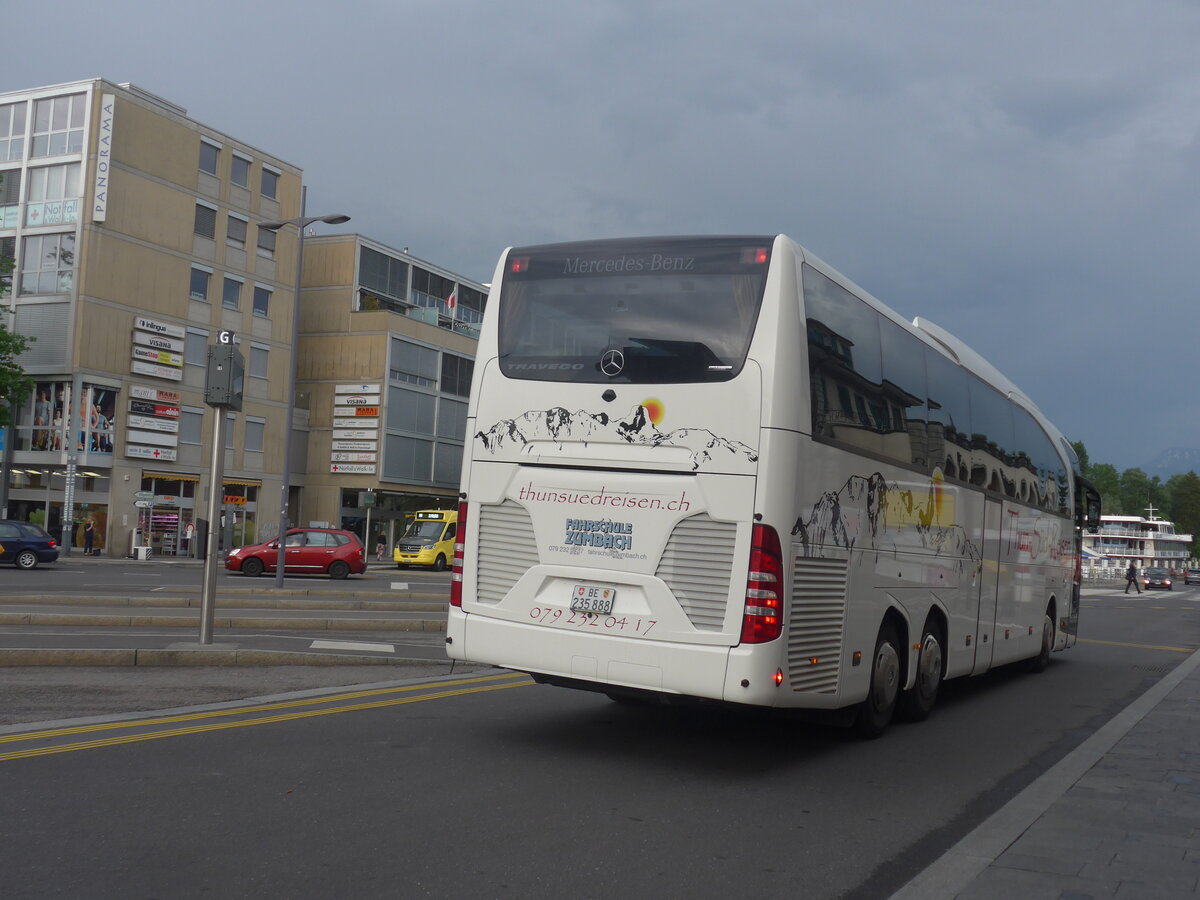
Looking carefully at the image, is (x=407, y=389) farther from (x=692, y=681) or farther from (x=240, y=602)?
(x=692, y=681)

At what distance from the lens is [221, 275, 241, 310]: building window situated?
5503 centimetres

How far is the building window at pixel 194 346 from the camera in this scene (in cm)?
5241

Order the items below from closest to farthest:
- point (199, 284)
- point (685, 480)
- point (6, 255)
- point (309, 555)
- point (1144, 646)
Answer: point (685, 480) < point (1144, 646) < point (309, 555) < point (6, 255) < point (199, 284)

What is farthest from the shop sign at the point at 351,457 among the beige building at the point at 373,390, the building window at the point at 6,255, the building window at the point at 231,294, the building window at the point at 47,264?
the building window at the point at 6,255

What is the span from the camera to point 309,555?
3688 centimetres

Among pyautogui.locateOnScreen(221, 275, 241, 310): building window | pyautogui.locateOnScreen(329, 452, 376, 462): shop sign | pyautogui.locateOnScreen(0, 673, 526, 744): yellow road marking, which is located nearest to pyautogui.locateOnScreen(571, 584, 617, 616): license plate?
pyautogui.locateOnScreen(0, 673, 526, 744): yellow road marking

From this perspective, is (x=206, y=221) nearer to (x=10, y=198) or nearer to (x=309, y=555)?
(x=10, y=198)

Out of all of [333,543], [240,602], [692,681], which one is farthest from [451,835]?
[333,543]

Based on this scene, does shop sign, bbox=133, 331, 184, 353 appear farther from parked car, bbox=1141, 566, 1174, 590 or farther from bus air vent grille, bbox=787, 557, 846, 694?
parked car, bbox=1141, 566, 1174, 590

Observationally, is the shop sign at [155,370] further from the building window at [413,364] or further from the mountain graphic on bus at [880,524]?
the mountain graphic on bus at [880,524]

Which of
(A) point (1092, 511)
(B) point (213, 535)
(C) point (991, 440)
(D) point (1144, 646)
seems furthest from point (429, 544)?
(C) point (991, 440)

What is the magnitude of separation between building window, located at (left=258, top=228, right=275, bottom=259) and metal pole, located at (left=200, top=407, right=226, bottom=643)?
4523 centimetres

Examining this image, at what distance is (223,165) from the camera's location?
5425cm

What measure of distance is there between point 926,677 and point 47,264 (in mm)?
46238
